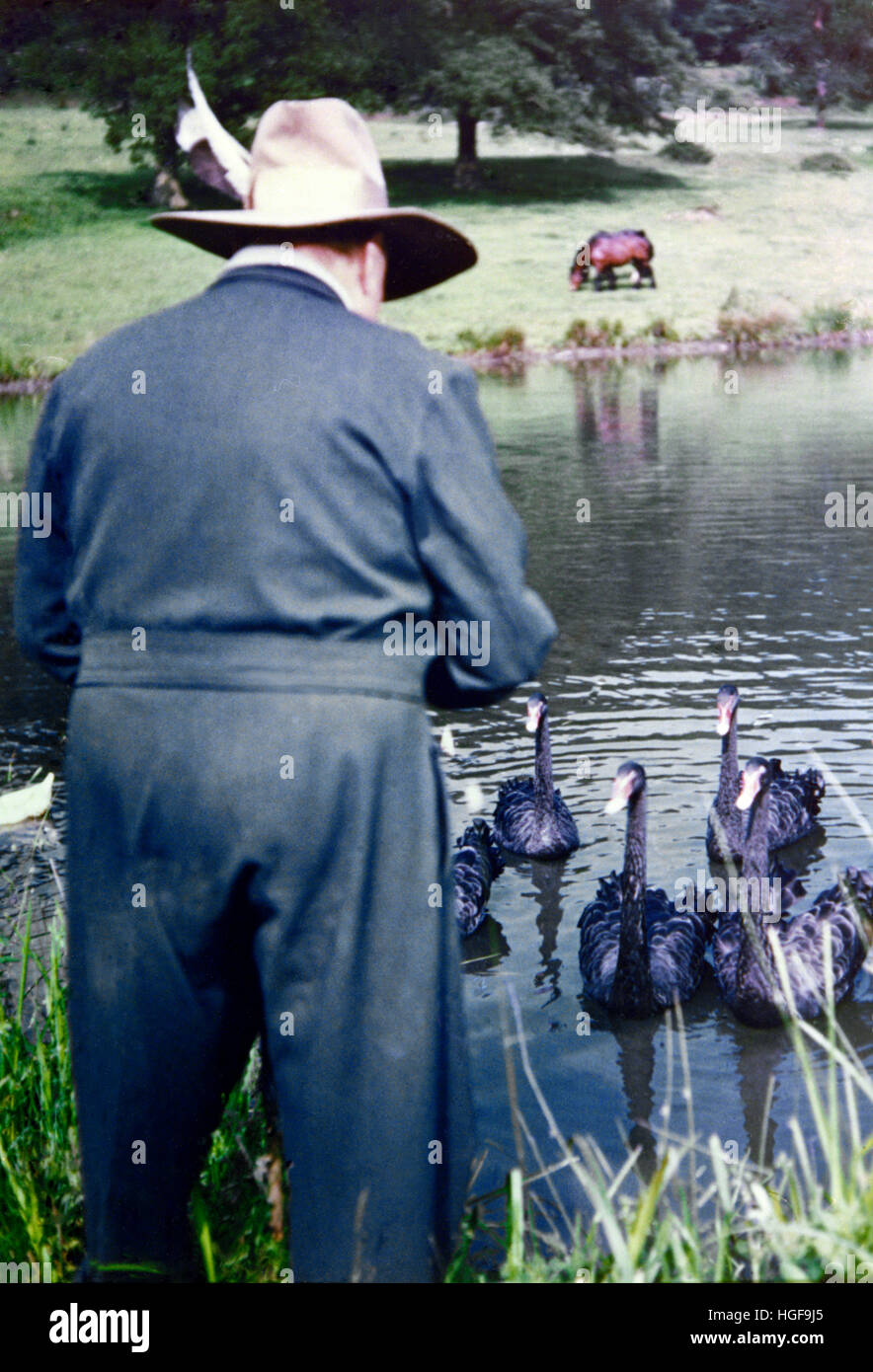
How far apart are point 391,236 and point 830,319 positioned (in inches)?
1075

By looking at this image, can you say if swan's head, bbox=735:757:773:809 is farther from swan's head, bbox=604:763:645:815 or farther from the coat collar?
the coat collar

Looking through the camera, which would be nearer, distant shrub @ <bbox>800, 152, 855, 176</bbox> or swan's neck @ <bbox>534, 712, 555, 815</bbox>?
swan's neck @ <bbox>534, 712, 555, 815</bbox>

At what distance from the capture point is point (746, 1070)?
Result: 4.58 m

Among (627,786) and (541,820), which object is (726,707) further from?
(627,786)

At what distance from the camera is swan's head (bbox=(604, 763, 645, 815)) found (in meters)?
5.27

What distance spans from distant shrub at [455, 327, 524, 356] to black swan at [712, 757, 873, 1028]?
847 inches

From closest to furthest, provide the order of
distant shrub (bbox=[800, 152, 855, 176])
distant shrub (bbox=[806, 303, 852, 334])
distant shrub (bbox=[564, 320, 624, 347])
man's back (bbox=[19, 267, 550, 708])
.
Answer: man's back (bbox=[19, 267, 550, 708]) < distant shrub (bbox=[564, 320, 624, 347]) < distant shrub (bbox=[806, 303, 852, 334]) < distant shrub (bbox=[800, 152, 855, 176])

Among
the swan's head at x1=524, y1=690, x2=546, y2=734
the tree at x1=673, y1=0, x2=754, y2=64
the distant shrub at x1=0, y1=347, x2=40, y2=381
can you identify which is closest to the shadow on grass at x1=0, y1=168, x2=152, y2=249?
the distant shrub at x1=0, y1=347, x2=40, y2=381

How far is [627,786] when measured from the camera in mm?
5293

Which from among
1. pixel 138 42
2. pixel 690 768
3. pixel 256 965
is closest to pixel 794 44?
pixel 138 42

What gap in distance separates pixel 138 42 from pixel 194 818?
2701 centimetres

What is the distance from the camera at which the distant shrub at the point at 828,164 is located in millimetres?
32812

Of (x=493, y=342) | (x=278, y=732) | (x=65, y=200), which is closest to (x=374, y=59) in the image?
(x=65, y=200)

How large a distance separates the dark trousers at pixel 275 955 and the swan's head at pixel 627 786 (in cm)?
316
